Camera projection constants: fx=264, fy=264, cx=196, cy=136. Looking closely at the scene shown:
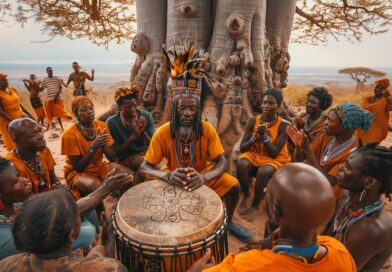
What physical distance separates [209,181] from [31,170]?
6.41ft

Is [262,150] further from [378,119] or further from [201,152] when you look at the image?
[378,119]

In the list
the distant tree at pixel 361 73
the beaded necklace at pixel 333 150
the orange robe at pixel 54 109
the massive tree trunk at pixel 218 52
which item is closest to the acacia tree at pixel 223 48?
the massive tree trunk at pixel 218 52

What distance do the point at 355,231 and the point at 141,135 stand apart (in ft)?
10.4

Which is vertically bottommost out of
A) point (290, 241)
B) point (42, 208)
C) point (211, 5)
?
point (290, 241)

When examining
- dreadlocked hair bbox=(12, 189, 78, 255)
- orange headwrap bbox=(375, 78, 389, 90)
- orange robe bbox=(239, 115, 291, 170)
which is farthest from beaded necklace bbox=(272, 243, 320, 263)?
orange headwrap bbox=(375, 78, 389, 90)

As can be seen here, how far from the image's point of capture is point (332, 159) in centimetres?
308

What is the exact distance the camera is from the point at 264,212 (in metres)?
3.99

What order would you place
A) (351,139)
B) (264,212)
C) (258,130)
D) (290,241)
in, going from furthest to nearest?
(264,212) < (258,130) < (351,139) < (290,241)

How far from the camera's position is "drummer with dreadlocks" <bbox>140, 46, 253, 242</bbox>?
3211 mm

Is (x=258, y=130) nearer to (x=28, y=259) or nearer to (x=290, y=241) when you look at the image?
(x=290, y=241)

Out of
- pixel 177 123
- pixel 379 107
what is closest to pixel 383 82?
pixel 379 107

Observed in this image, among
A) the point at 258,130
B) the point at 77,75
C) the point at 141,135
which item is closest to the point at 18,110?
the point at 141,135

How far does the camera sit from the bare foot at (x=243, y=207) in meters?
3.93

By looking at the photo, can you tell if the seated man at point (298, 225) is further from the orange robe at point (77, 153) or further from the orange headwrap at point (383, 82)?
the orange headwrap at point (383, 82)
